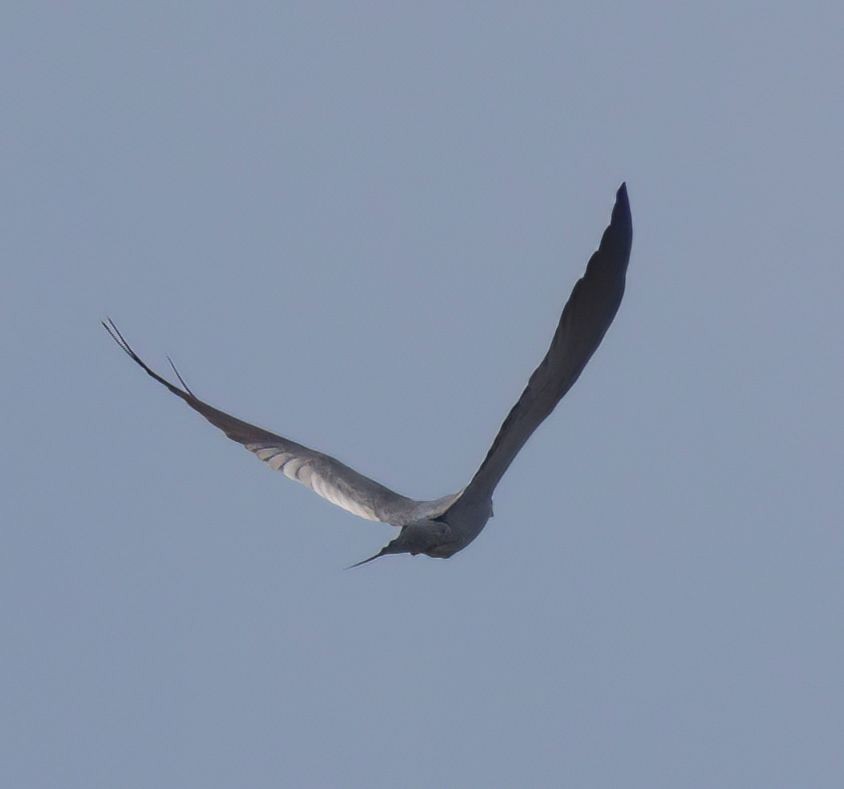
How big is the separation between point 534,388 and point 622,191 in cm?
165

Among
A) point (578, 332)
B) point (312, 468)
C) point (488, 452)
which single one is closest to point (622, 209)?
point (578, 332)

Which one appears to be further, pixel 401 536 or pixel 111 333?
pixel 111 333

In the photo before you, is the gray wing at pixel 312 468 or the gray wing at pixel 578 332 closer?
the gray wing at pixel 578 332

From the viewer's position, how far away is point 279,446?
16219mm

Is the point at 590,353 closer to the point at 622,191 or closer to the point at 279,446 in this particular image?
the point at 622,191

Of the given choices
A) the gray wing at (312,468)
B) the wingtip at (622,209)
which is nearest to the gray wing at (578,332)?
the wingtip at (622,209)

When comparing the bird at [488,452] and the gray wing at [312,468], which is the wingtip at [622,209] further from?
the gray wing at [312,468]

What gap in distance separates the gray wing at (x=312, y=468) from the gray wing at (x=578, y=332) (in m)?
1.93

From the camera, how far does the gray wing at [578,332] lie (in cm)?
1205

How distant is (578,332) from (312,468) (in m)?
4.19

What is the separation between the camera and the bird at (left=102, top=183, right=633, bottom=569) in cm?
1211

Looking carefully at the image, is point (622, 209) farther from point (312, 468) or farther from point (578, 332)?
point (312, 468)

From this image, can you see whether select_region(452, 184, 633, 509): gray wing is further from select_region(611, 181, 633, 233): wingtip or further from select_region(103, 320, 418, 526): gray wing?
select_region(103, 320, 418, 526): gray wing

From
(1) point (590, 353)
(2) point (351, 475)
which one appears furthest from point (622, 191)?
(2) point (351, 475)
